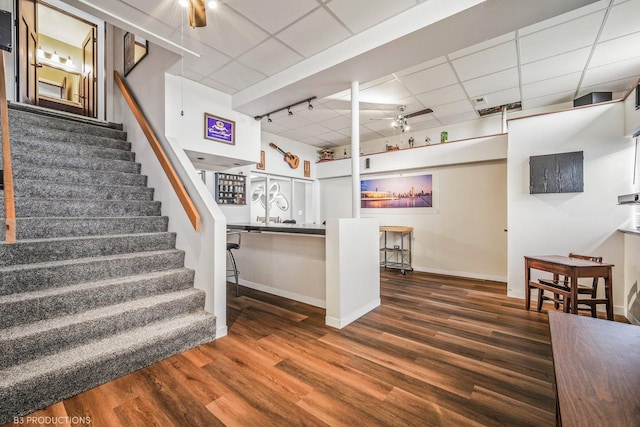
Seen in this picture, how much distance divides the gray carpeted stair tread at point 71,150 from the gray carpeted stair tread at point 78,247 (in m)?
1.41

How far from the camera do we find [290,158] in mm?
6660

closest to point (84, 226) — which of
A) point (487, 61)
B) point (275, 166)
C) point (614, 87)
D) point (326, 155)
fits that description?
point (275, 166)

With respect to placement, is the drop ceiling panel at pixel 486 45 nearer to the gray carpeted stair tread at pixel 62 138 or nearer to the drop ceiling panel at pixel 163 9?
the drop ceiling panel at pixel 163 9

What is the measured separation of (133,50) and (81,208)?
3.08 metres

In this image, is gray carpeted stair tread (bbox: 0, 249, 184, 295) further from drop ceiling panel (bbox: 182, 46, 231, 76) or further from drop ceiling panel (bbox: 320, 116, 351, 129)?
drop ceiling panel (bbox: 320, 116, 351, 129)

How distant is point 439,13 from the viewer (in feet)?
7.53

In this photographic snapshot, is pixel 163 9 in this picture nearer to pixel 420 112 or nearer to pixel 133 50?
pixel 133 50

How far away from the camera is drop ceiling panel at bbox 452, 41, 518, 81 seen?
3180mm

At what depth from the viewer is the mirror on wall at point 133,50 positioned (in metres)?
4.14

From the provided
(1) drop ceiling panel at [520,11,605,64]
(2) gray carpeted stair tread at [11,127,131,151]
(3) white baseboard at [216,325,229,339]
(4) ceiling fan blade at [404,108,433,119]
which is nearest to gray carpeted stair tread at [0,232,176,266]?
(3) white baseboard at [216,325,229,339]

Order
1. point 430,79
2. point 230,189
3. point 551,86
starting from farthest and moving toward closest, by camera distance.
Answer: point 230,189 < point 551,86 < point 430,79

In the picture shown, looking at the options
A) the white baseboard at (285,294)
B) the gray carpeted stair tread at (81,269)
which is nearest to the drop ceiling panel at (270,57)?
the gray carpeted stair tread at (81,269)

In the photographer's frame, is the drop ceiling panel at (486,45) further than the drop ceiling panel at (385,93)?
No

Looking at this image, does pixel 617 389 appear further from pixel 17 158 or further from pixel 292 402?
pixel 17 158
